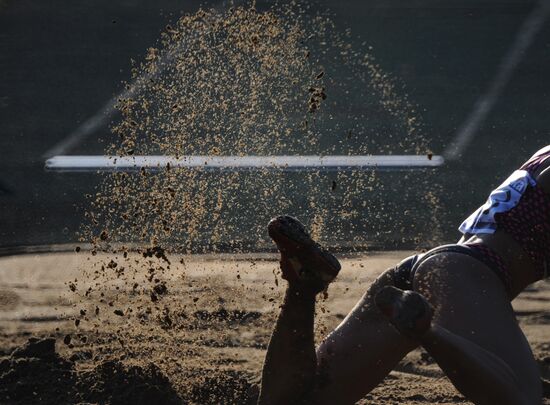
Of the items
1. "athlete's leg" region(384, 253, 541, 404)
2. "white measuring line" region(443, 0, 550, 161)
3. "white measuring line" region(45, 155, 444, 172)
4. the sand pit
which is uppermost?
"athlete's leg" region(384, 253, 541, 404)

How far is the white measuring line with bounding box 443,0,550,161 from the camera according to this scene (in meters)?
8.27

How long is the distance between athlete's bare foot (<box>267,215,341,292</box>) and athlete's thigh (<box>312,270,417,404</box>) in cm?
31

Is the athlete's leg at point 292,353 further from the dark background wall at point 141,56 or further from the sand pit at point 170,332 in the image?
the dark background wall at point 141,56

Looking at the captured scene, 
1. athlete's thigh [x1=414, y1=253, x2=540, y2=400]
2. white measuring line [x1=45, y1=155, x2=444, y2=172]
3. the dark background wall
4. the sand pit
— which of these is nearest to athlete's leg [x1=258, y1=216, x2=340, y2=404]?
athlete's thigh [x1=414, y1=253, x2=540, y2=400]

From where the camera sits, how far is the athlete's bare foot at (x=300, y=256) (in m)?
3.92

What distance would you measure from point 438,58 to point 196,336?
523cm

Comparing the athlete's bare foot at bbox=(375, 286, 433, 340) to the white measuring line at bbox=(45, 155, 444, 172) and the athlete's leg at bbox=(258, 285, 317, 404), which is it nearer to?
the athlete's leg at bbox=(258, 285, 317, 404)

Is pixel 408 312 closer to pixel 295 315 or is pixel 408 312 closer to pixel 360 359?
pixel 295 315

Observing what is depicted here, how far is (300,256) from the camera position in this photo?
3.96 m

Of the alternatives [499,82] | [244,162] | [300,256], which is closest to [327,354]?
[300,256]

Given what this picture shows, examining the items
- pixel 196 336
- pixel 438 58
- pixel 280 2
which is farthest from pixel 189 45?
pixel 196 336

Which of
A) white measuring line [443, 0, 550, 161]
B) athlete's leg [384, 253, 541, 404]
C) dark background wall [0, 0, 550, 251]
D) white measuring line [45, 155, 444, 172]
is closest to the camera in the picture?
athlete's leg [384, 253, 541, 404]

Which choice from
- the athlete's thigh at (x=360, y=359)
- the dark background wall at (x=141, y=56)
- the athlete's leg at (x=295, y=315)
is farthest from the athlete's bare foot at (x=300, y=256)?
the dark background wall at (x=141, y=56)

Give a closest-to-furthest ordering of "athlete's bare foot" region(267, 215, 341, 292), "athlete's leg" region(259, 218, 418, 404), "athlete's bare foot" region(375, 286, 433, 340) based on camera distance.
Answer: "athlete's bare foot" region(375, 286, 433, 340) → "athlete's bare foot" region(267, 215, 341, 292) → "athlete's leg" region(259, 218, 418, 404)
